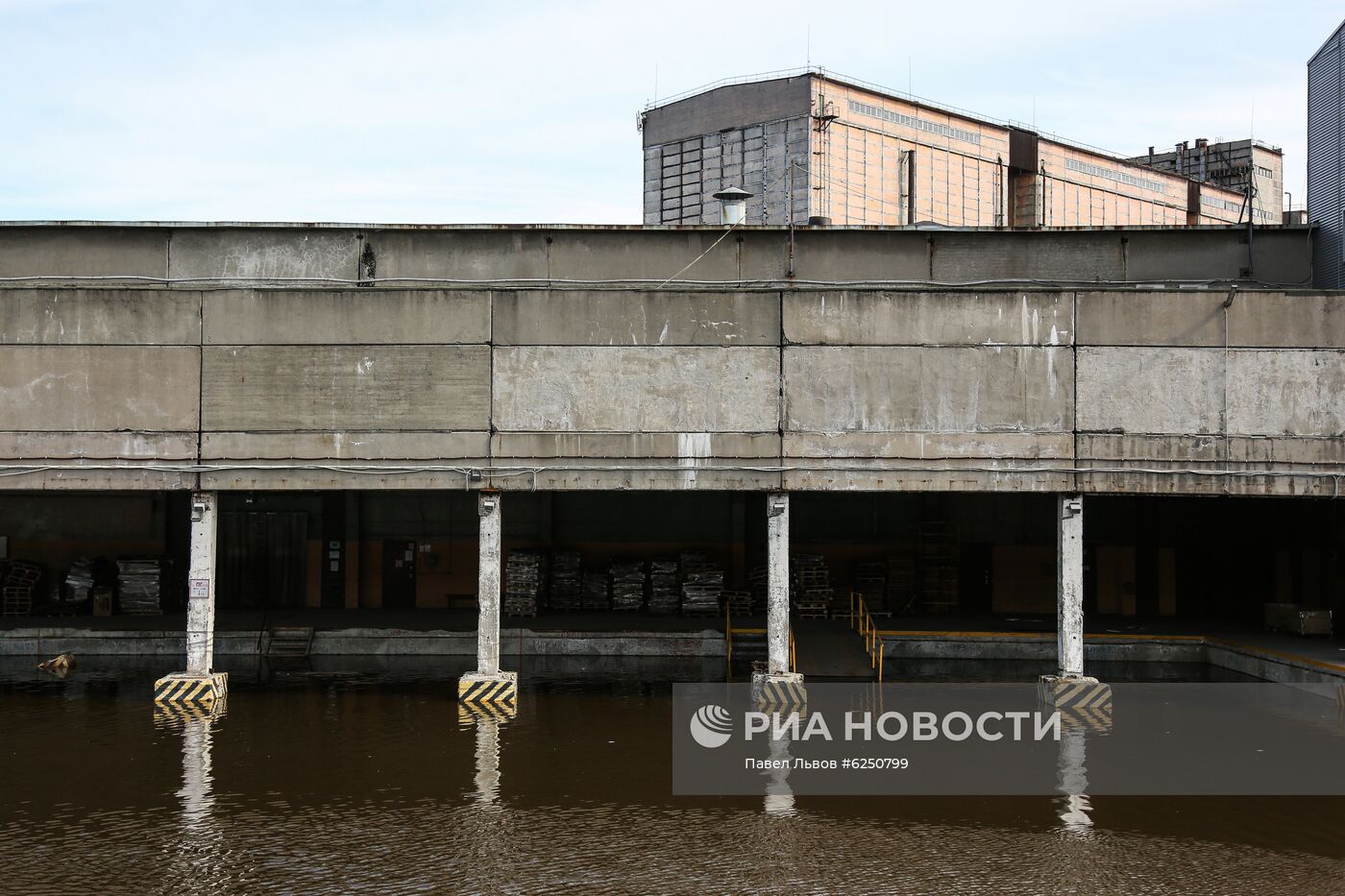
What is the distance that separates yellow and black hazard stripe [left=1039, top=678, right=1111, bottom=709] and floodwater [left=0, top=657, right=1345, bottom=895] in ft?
19.5

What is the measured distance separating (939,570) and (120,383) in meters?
21.3

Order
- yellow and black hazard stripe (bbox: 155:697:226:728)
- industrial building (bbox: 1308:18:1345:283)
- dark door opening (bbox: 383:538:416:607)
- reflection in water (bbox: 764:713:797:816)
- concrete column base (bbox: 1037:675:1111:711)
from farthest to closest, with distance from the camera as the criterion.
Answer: dark door opening (bbox: 383:538:416:607)
industrial building (bbox: 1308:18:1345:283)
concrete column base (bbox: 1037:675:1111:711)
yellow and black hazard stripe (bbox: 155:697:226:728)
reflection in water (bbox: 764:713:797:816)

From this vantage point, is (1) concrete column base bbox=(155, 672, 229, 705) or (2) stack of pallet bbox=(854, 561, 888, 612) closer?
(1) concrete column base bbox=(155, 672, 229, 705)

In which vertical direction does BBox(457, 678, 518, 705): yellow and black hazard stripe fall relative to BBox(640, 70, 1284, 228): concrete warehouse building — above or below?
below

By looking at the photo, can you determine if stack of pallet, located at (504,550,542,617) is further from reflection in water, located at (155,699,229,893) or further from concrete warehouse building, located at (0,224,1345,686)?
reflection in water, located at (155,699,229,893)


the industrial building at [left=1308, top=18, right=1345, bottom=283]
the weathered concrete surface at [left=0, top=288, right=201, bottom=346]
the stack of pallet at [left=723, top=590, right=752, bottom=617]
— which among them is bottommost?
the stack of pallet at [left=723, top=590, right=752, bottom=617]

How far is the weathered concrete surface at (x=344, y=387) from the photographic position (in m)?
22.2

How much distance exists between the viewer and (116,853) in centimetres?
1341

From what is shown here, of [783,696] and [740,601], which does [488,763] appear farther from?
[740,601]

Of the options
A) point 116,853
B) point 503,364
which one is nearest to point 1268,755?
point 503,364

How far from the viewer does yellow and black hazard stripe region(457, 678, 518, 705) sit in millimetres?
21984

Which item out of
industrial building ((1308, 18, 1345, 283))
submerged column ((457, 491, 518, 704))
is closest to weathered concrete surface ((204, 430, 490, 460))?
submerged column ((457, 491, 518, 704))

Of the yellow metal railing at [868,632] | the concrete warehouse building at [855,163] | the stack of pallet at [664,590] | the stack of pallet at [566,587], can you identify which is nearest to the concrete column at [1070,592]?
the yellow metal railing at [868,632]

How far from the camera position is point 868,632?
28.1 metres
